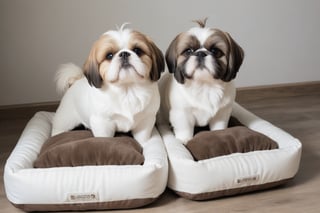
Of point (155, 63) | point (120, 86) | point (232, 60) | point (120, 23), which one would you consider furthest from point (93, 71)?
point (120, 23)

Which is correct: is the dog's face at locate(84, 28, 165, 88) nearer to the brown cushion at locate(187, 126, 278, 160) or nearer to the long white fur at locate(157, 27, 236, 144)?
the long white fur at locate(157, 27, 236, 144)

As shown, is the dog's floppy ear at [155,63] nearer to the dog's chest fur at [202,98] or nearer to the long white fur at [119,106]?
the long white fur at [119,106]

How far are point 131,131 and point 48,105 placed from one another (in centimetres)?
94

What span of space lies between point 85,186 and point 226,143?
22.4 inches

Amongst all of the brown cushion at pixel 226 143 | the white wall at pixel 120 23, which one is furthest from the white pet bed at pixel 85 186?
the white wall at pixel 120 23

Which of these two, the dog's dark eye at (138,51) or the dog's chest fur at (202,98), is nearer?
the dog's dark eye at (138,51)

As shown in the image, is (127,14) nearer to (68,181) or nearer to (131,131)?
(131,131)

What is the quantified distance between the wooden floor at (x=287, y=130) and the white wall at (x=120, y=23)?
0.41 feet

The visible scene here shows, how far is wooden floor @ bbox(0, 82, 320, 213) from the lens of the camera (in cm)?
159

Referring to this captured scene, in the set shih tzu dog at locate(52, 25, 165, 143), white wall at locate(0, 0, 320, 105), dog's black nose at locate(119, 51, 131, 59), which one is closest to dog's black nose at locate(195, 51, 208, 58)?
shih tzu dog at locate(52, 25, 165, 143)

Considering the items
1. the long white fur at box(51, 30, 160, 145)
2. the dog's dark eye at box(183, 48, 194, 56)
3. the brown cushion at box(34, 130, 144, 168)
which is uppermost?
the dog's dark eye at box(183, 48, 194, 56)

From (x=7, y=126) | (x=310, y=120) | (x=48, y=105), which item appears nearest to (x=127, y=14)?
(x=48, y=105)

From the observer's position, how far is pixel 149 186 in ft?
5.03

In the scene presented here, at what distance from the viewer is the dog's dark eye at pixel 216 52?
169 cm
